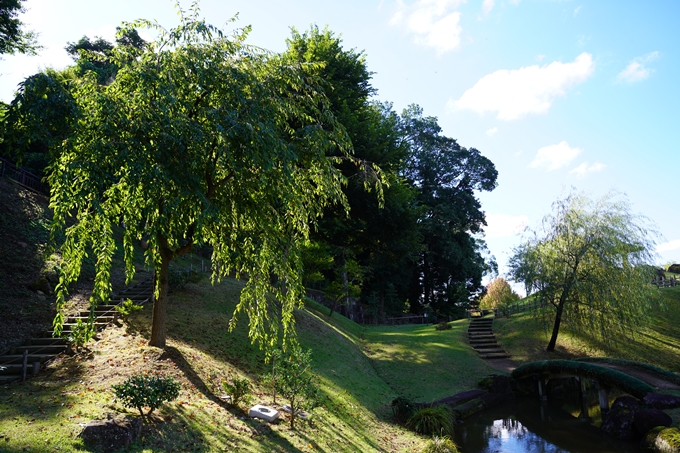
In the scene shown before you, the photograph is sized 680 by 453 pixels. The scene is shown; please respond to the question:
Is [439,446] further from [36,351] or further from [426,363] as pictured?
[426,363]

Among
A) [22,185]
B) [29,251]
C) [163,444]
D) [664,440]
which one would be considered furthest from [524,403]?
[22,185]

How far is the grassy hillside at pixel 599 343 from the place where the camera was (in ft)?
82.1

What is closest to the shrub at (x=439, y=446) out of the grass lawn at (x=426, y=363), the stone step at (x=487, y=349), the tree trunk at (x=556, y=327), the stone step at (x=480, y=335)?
the grass lawn at (x=426, y=363)

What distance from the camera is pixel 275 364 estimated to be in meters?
11.3

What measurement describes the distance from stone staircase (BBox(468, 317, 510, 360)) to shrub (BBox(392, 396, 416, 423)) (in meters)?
12.9

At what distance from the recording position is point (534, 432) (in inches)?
635

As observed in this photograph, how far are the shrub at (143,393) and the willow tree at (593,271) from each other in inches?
876

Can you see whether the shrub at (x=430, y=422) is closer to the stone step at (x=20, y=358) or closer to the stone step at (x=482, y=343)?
the stone step at (x=20, y=358)

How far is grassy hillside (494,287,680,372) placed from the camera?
25031 millimetres

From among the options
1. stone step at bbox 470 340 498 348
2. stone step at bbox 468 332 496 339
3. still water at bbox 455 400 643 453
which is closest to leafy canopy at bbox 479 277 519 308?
stone step at bbox 468 332 496 339

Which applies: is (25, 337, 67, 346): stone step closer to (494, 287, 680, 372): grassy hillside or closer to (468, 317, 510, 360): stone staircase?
(468, 317, 510, 360): stone staircase

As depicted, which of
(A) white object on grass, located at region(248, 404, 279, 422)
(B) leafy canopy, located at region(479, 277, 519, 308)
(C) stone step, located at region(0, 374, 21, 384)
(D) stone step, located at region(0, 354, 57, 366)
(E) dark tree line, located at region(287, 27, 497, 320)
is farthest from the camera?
(B) leafy canopy, located at region(479, 277, 519, 308)

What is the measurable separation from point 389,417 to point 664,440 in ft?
25.8

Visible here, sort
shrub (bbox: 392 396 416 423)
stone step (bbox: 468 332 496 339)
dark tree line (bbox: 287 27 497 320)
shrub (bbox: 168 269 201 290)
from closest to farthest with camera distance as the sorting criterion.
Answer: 1. shrub (bbox: 392 396 416 423)
2. shrub (bbox: 168 269 201 290)
3. dark tree line (bbox: 287 27 497 320)
4. stone step (bbox: 468 332 496 339)
